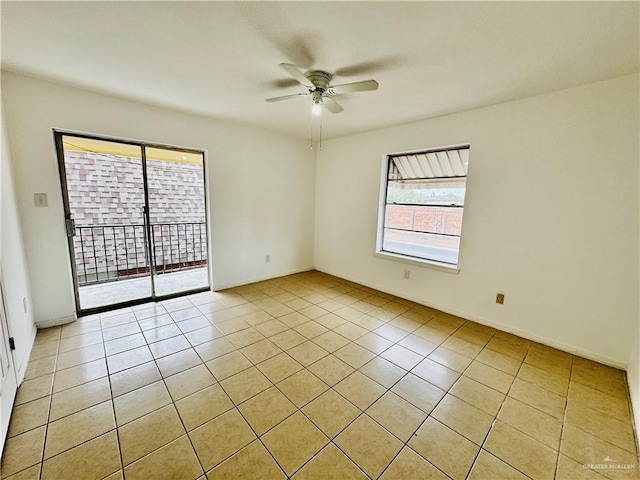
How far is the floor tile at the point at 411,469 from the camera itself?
134 cm

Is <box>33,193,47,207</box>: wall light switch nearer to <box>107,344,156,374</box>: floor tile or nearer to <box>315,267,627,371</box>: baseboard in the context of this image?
<box>107,344,156,374</box>: floor tile

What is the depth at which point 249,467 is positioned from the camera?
4.48ft

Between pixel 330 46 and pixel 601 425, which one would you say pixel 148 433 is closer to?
pixel 330 46

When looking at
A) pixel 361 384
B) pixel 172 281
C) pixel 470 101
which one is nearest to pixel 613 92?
pixel 470 101

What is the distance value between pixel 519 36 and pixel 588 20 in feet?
1.02

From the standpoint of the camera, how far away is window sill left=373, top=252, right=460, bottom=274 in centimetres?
324

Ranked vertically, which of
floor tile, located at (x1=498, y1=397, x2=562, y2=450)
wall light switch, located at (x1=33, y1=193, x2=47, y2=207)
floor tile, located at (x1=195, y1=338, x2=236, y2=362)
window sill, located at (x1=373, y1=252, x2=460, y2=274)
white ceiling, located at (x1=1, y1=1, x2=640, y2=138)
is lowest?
floor tile, located at (x1=498, y1=397, x2=562, y2=450)

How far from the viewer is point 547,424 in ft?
5.54

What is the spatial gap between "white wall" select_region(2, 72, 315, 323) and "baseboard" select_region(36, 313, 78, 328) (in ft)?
0.09

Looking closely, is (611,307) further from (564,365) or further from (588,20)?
(588,20)

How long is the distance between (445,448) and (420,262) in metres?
2.27

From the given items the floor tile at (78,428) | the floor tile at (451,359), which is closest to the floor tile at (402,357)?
the floor tile at (451,359)

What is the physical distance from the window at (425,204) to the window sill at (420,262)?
60 mm

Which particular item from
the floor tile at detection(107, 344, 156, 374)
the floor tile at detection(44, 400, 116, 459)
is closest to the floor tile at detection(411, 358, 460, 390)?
the floor tile at detection(44, 400, 116, 459)
